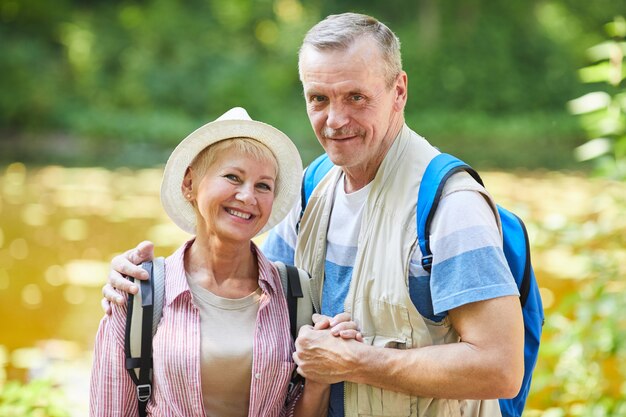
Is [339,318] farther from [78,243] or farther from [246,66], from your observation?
[246,66]

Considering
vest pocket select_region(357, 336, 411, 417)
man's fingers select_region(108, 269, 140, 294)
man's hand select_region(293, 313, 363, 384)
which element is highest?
man's fingers select_region(108, 269, 140, 294)

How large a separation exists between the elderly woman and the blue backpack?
1.49 ft

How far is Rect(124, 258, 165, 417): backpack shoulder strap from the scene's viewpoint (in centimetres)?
227

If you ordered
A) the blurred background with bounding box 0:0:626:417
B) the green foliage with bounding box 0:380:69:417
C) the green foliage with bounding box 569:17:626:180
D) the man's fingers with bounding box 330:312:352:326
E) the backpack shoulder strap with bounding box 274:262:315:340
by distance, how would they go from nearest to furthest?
the man's fingers with bounding box 330:312:352:326
the backpack shoulder strap with bounding box 274:262:315:340
the green foliage with bounding box 0:380:69:417
the green foliage with bounding box 569:17:626:180
the blurred background with bounding box 0:0:626:417

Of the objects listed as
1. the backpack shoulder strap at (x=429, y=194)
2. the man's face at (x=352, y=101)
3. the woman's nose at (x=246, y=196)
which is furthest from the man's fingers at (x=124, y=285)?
the backpack shoulder strap at (x=429, y=194)

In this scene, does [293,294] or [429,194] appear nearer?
[429,194]

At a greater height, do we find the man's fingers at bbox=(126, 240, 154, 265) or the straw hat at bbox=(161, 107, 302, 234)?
the straw hat at bbox=(161, 107, 302, 234)

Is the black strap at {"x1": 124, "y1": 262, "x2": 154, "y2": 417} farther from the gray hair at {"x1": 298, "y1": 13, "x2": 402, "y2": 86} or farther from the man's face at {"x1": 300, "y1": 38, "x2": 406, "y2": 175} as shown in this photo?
the gray hair at {"x1": 298, "y1": 13, "x2": 402, "y2": 86}

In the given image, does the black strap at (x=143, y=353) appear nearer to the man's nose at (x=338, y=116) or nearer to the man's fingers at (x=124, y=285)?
the man's fingers at (x=124, y=285)

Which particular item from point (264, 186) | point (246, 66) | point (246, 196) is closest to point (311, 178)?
point (264, 186)

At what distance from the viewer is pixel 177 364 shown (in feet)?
7.43

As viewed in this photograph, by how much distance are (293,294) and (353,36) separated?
2.59 feet

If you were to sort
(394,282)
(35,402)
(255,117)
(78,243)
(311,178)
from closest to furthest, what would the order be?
(394,282) < (311,178) < (35,402) < (78,243) < (255,117)

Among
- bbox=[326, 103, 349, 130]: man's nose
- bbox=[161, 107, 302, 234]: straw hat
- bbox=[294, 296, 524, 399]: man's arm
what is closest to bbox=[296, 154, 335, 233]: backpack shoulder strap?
bbox=[161, 107, 302, 234]: straw hat
